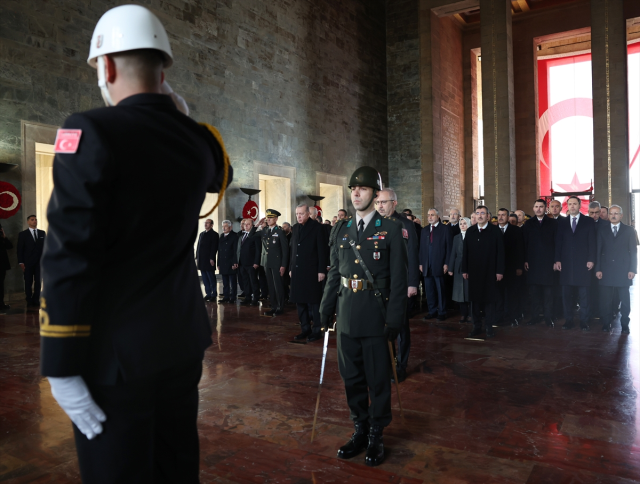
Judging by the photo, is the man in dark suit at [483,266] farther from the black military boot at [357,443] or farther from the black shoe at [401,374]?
the black military boot at [357,443]

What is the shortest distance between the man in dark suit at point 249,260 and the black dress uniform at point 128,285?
761cm

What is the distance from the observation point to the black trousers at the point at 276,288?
7662 millimetres

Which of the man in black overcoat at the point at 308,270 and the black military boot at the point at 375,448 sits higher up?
the man in black overcoat at the point at 308,270

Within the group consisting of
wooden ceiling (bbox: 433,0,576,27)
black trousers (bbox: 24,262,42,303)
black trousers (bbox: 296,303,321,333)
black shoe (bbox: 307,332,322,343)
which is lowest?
black shoe (bbox: 307,332,322,343)

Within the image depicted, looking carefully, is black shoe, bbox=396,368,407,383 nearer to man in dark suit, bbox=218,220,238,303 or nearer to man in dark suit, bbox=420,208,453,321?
man in dark suit, bbox=420,208,453,321

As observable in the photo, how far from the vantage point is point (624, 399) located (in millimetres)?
3645

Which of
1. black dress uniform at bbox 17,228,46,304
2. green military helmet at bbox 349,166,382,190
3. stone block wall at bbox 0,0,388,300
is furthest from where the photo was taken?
stone block wall at bbox 0,0,388,300

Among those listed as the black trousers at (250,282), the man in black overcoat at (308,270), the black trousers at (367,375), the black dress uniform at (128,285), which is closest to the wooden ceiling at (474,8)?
the black trousers at (250,282)

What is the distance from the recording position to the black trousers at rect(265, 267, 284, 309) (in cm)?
766

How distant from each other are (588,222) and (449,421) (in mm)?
4317

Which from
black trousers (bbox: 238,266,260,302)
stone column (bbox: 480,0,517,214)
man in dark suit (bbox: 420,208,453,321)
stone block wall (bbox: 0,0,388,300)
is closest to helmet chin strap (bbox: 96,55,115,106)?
man in dark suit (bbox: 420,208,453,321)

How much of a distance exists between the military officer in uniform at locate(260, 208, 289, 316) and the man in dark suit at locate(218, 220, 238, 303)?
1632mm

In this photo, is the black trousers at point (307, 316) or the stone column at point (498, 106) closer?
the black trousers at point (307, 316)

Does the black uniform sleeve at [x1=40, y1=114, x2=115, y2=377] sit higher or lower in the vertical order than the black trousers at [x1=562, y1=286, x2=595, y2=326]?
higher
